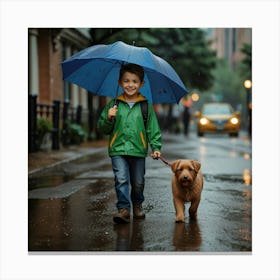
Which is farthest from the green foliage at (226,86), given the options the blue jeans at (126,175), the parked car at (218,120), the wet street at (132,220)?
the blue jeans at (126,175)

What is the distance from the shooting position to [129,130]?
5668mm

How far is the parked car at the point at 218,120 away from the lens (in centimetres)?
2656

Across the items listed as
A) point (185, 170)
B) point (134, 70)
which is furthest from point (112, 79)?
point (185, 170)

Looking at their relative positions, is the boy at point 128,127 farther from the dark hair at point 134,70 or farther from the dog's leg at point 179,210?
the dog's leg at point 179,210

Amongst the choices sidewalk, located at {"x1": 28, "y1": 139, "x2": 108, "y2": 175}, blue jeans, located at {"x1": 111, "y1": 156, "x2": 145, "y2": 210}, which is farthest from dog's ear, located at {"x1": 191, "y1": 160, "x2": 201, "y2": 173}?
sidewalk, located at {"x1": 28, "y1": 139, "x2": 108, "y2": 175}

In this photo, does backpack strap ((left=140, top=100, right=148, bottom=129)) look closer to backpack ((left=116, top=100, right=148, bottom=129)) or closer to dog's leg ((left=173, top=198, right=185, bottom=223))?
backpack ((left=116, top=100, right=148, bottom=129))

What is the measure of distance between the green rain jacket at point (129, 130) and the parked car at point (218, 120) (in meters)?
20.9

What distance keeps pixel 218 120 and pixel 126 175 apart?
20937 millimetres

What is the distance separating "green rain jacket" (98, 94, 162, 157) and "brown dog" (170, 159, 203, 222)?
0.30m

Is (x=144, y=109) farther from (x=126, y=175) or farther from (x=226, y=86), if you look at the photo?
(x=226, y=86)

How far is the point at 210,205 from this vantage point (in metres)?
7.20

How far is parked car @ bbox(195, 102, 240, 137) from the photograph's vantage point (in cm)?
2656
